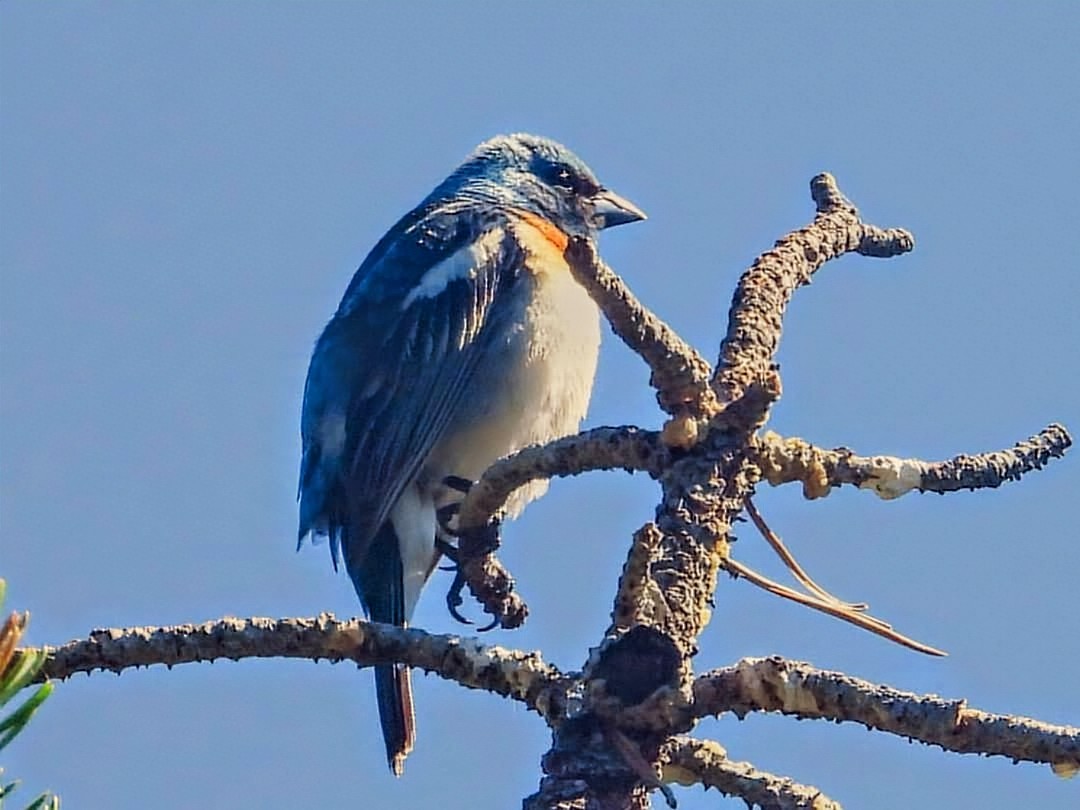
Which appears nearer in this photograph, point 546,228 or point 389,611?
point 389,611

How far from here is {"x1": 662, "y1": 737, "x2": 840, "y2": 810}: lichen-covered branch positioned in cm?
269

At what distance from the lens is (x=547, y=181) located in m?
7.30

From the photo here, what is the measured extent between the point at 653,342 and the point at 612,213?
4.23 m

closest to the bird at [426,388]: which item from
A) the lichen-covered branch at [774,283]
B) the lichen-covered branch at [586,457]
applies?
the lichen-covered branch at [774,283]

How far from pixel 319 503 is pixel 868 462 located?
9.50 ft

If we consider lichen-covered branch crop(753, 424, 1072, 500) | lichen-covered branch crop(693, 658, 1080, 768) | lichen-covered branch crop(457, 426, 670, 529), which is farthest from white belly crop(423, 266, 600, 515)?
lichen-covered branch crop(693, 658, 1080, 768)

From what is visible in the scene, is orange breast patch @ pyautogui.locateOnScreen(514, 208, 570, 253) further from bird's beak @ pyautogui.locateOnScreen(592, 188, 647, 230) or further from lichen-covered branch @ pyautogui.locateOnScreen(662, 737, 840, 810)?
lichen-covered branch @ pyautogui.locateOnScreen(662, 737, 840, 810)

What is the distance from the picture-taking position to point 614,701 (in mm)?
2629

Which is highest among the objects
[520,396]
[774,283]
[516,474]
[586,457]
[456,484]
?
[520,396]

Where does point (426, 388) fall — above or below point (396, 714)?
above

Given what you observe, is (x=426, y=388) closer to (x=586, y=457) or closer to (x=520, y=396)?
(x=520, y=396)

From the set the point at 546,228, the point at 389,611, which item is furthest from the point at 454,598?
the point at 546,228

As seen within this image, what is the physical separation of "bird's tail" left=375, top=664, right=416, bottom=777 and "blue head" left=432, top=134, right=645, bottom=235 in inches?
92.6

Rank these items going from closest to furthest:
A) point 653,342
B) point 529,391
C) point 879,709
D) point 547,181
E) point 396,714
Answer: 1. point 879,709
2. point 653,342
3. point 396,714
4. point 529,391
5. point 547,181
